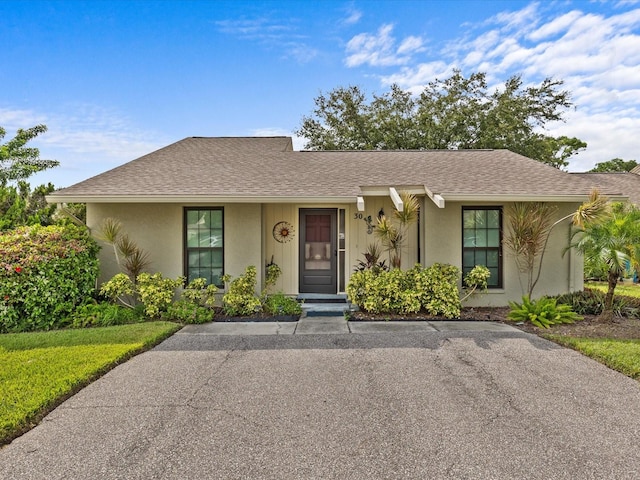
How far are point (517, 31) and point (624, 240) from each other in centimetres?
826

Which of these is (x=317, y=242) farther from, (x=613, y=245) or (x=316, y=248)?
(x=613, y=245)

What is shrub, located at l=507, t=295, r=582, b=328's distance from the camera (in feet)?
22.0


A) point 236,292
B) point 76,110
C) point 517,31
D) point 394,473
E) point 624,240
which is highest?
point 517,31

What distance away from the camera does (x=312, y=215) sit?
8906mm

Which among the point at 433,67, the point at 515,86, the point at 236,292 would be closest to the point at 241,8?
the point at 236,292

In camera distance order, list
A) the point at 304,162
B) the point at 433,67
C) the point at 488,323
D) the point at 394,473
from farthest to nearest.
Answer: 1. the point at 433,67
2. the point at 304,162
3. the point at 488,323
4. the point at 394,473

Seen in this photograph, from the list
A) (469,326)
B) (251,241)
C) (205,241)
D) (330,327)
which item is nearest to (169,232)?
(205,241)

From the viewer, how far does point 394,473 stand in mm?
2572

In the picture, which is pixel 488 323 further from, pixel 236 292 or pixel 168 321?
pixel 168 321

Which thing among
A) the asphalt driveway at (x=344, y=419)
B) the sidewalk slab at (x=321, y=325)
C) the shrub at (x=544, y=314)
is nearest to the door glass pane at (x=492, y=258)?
the shrub at (x=544, y=314)

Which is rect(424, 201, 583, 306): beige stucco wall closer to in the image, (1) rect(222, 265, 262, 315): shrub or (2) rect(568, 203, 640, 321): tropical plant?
(2) rect(568, 203, 640, 321): tropical plant

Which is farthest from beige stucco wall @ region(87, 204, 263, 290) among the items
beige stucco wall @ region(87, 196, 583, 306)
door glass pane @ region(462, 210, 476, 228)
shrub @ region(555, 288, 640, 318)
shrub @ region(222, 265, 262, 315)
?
shrub @ region(555, 288, 640, 318)

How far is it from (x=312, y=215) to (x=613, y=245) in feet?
19.3

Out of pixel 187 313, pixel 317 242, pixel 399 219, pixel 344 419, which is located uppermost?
pixel 399 219
